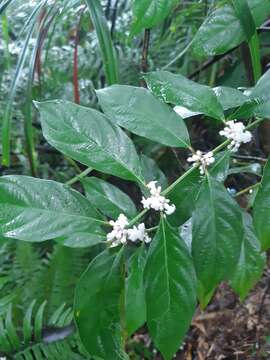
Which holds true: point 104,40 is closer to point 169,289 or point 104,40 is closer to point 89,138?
point 89,138

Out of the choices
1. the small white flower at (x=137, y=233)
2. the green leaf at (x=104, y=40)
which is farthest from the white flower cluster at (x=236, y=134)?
the green leaf at (x=104, y=40)

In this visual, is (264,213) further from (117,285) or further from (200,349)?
(200,349)

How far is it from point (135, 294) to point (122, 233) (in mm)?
103

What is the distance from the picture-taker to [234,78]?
3.62 ft

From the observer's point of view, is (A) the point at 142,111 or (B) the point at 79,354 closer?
(A) the point at 142,111

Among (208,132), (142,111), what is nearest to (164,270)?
(142,111)

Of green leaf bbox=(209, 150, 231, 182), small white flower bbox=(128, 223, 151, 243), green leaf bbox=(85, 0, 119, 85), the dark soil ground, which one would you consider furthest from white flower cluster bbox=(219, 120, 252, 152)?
the dark soil ground

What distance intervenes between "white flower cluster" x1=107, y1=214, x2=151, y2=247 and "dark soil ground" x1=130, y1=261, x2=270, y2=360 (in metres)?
0.85

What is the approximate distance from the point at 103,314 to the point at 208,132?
1094 mm

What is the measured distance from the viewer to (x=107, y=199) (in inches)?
19.6

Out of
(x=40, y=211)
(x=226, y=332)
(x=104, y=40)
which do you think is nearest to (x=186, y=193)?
(x=40, y=211)

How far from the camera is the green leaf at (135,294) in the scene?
0.50 m

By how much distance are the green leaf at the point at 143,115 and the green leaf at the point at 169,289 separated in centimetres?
8

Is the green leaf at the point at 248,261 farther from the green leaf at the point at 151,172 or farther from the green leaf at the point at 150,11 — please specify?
the green leaf at the point at 150,11
